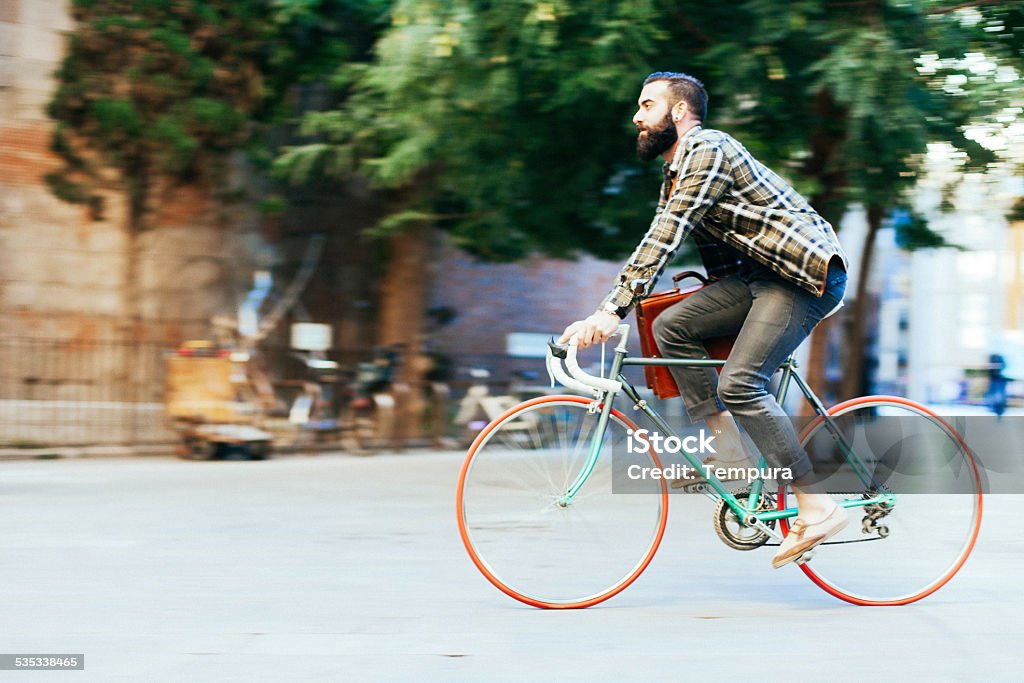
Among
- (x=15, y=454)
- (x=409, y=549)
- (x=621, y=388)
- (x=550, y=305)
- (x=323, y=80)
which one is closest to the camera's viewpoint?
(x=621, y=388)

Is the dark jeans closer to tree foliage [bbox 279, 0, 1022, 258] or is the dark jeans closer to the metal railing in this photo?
tree foliage [bbox 279, 0, 1022, 258]

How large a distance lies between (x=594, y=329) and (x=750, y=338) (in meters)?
0.65

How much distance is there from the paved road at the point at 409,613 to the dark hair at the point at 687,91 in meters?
1.55

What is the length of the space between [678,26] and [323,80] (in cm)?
683

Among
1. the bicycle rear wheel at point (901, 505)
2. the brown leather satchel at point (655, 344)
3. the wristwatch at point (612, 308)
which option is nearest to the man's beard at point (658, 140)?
the brown leather satchel at point (655, 344)

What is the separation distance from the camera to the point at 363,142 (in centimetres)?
1325

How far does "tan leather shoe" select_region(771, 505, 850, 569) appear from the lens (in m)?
4.84

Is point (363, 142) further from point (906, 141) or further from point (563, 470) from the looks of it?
point (563, 470)

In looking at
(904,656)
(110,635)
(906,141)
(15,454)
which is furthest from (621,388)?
(15,454)

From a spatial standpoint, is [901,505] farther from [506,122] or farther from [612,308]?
[506,122]

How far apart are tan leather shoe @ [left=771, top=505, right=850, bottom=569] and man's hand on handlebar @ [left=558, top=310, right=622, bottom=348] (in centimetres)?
109

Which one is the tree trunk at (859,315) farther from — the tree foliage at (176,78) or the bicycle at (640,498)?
the bicycle at (640,498)

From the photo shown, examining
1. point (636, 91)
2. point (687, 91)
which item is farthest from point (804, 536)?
point (636, 91)

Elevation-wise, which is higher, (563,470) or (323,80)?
(323,80)
